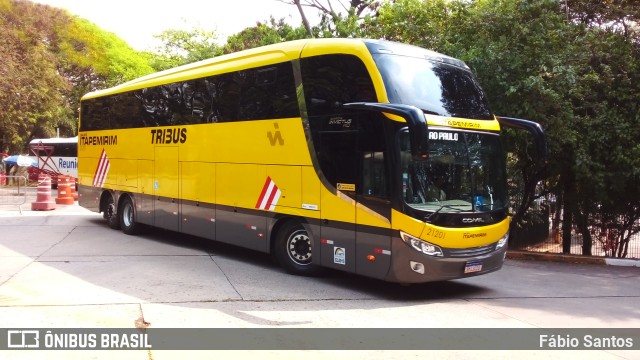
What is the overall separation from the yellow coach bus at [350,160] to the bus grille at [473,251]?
1cm

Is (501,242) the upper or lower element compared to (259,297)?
upper

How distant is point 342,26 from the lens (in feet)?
52.0

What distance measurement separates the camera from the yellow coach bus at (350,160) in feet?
24.9

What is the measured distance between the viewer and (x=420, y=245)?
7496 millimetres

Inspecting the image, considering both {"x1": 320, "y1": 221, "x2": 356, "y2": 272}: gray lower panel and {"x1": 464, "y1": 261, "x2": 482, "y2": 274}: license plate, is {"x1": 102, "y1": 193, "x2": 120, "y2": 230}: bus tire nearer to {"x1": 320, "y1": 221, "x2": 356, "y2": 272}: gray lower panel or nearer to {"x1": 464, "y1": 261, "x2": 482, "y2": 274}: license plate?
{"x1": 320, "y1": 221, "x2": 356, "y2": 272}: gray lower panel

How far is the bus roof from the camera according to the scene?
8.18 metres

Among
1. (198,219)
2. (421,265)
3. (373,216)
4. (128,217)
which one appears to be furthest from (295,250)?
(128,217)

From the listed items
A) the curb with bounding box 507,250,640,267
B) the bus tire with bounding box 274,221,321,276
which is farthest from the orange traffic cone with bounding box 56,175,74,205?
the curb with bounding box 507,250,640,267

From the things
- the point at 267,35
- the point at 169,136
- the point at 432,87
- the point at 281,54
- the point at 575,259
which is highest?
the point at 267,35

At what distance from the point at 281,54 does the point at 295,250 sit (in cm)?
333

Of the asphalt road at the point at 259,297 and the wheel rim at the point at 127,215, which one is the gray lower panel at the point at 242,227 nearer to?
the asphalt road at the point at 259,297

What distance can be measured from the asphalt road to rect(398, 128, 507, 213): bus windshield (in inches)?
56.8

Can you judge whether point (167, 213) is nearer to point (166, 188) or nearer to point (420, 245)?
point (166, 188)

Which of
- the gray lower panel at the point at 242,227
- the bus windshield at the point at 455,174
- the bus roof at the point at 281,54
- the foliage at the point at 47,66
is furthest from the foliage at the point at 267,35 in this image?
the foliage at the point at 47,66
